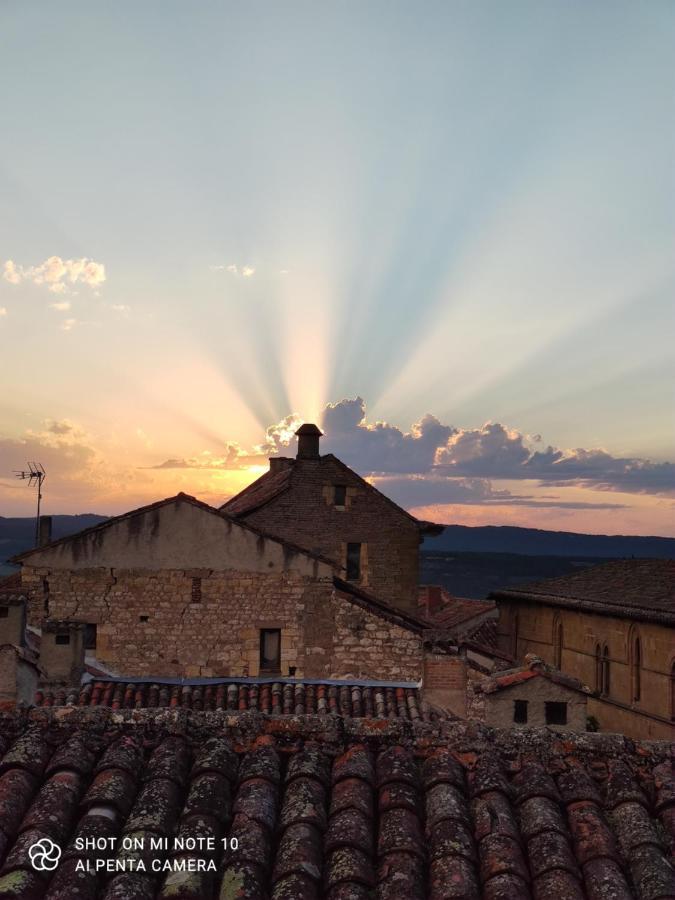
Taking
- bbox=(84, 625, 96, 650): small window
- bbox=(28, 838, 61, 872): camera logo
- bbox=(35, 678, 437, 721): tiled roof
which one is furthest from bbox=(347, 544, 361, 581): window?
bbox=(28, 838, 61, 872): camera logo

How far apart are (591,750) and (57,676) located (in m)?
12.7

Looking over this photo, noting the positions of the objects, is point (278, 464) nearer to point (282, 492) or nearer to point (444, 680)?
point (282, 492)

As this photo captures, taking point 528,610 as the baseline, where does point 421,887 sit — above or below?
above

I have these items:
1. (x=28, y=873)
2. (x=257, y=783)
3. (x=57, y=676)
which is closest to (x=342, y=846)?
(x=257, y=783)

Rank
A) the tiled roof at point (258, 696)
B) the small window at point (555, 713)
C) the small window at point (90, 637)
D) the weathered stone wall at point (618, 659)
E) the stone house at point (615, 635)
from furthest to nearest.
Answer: the stone house at point (615, 635) < the weathered stone wall at point (618, 659) < the small window at point (90, 637) < the tiled roof at point (258, 696) < the small window at point (555, 713)

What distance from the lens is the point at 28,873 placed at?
14.0ft

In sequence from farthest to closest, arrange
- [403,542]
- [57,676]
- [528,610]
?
1. [528,610]
2. [403,542]
3. [57,676]

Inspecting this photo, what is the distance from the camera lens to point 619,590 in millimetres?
29969

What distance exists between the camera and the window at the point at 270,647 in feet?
66.6

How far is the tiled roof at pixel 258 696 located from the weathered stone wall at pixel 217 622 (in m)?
3.17

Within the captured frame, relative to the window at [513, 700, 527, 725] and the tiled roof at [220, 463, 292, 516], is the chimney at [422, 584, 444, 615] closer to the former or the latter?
the tiled roof at [220, 463, 292, 516]

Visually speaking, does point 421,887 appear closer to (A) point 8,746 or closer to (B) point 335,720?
(B) point 335,720

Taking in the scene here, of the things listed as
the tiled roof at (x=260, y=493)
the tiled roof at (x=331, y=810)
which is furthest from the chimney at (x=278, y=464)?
the tiled roof at (x=331, y=810)

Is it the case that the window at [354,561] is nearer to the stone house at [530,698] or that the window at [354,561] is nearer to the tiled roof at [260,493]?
the tiled roof at [260,493]
